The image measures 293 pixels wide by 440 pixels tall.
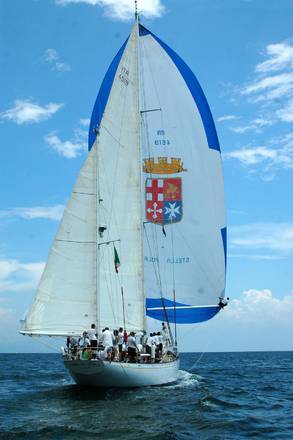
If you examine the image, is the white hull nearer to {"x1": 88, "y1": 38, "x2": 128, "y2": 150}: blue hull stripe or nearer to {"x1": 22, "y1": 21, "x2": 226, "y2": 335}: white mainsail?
{"x1": 22, "y1": 21, "x2": 226, "y2": 335}: white mainsail

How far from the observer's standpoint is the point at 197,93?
27.2 metres

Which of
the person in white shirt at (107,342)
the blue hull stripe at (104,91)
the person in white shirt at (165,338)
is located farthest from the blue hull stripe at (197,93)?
the person in white shirt at (107,342)

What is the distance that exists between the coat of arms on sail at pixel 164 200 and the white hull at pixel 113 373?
7.55m

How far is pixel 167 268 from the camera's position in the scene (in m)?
25.9

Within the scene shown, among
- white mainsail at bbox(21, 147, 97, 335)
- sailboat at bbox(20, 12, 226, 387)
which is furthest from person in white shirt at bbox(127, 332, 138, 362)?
white mainsail at bbox(21, 147, 97, 335)

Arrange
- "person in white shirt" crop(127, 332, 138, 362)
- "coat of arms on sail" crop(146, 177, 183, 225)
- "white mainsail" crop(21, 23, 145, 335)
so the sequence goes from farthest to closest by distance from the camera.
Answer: "coat of arms on sail" crop(146, 177, 183, 225), "white mainsail" crop(21, 23, 145, 335), "person in white shirt" crop(127, 332, 138, 362)

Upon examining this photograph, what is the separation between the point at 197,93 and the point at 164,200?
5483 mm

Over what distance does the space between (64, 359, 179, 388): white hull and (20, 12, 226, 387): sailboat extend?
0.06 meters

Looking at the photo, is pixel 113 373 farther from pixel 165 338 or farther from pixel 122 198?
pixel 122 198

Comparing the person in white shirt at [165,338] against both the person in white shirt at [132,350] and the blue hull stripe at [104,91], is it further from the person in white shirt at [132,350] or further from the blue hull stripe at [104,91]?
the blue hull stripe at [104,91]

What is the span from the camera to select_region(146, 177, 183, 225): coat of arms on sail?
26.3 metres

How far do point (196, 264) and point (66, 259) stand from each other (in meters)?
6.99

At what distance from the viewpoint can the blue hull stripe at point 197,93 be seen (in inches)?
1065

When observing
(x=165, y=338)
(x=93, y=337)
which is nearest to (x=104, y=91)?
(x=165, y=338)
